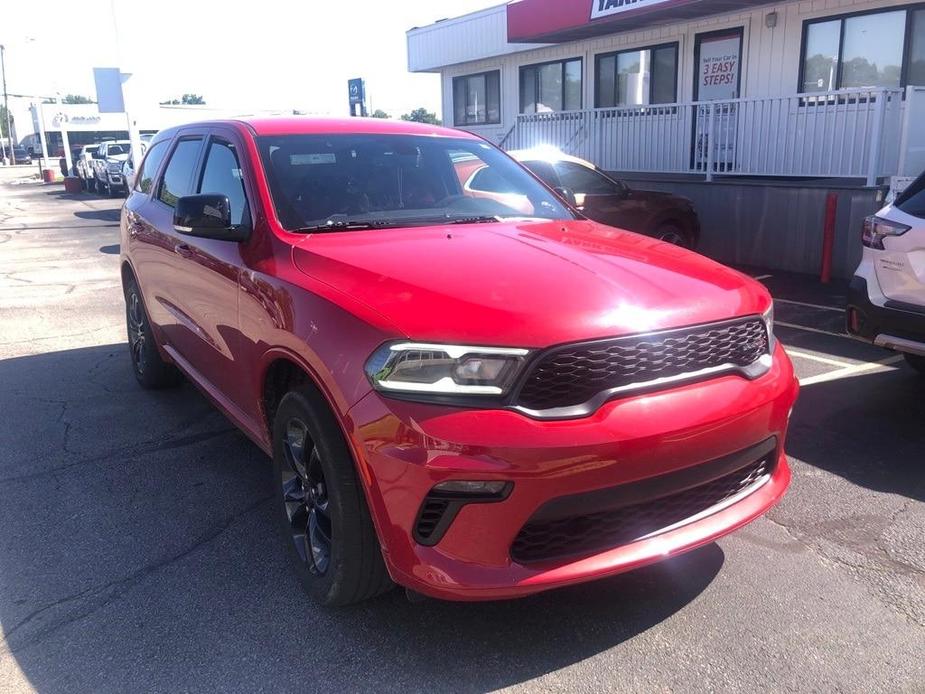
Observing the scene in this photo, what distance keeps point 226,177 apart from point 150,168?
1.92 meters

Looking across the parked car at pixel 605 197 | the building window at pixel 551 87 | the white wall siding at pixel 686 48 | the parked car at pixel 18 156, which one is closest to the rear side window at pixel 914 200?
the parked car at pixel 605 197

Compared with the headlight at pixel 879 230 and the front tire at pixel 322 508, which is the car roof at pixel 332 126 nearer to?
the front tire at pixel 322 508

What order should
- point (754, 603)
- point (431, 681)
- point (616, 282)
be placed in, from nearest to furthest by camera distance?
point (431, 681) < point (616, 282) < point (754, 603)

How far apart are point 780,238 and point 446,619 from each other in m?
9.14

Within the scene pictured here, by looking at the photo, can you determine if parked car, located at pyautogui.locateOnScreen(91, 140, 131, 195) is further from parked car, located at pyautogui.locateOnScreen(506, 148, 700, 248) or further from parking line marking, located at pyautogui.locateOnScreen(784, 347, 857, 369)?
parking line marking, located at pyautogui.locateOnScreen(784, 347, 857, 369)

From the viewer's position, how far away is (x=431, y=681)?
8.90 feet

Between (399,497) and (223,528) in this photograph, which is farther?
(223,528)

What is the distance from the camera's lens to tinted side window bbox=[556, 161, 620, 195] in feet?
31.0

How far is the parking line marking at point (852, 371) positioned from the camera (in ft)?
19.5

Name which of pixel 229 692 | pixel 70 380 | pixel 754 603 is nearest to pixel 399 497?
pixel 229 692

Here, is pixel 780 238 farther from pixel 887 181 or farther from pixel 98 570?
pixel 98 570

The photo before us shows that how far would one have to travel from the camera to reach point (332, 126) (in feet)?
13.9

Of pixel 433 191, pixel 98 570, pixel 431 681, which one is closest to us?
pixel 431 681

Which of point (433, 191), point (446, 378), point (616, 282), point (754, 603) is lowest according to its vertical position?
point (754, 603)
